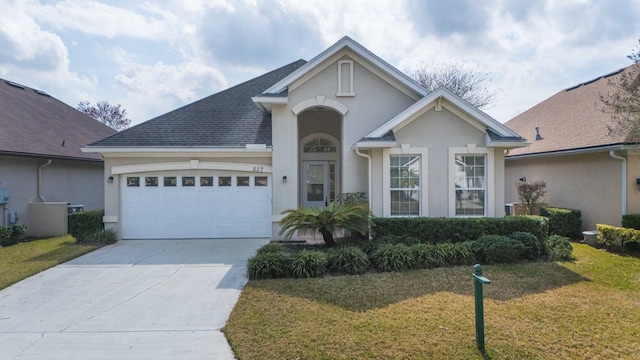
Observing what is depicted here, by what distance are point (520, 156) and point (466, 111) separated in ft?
20.9

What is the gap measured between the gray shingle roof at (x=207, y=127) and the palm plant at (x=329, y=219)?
3.54 m

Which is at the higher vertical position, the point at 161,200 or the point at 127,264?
the point at 161,200

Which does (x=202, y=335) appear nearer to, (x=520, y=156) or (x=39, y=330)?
(x=39, y=330)

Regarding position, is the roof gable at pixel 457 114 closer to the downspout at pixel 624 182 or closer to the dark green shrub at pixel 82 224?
the downspout at pixel 624 182

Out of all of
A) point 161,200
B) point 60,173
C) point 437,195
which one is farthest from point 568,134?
point 60,173

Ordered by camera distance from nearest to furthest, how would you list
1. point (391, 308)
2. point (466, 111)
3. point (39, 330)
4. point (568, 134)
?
point (39, 330)
point (391, 308)
point (466, 111)
point (568, 134)

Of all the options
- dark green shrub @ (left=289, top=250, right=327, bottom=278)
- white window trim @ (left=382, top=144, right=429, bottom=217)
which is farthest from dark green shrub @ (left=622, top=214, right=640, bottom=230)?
dark green shrub @ (left=289, top=250, right=327, bottom=278)

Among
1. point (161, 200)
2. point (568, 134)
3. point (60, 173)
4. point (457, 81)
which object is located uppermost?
point (457, 81)

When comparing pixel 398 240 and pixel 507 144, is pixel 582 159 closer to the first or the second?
pixel 507 144

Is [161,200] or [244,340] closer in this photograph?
[244,340]

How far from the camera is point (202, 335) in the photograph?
196 inches

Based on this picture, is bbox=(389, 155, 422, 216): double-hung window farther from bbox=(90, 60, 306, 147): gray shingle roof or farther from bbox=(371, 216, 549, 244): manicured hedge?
bbox=(90, 60, 306, 147): gray shingle roof

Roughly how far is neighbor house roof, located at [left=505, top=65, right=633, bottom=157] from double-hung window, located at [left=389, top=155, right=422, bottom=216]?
5.91 metres

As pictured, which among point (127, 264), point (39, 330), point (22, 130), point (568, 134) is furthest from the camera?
point (22, 130)
